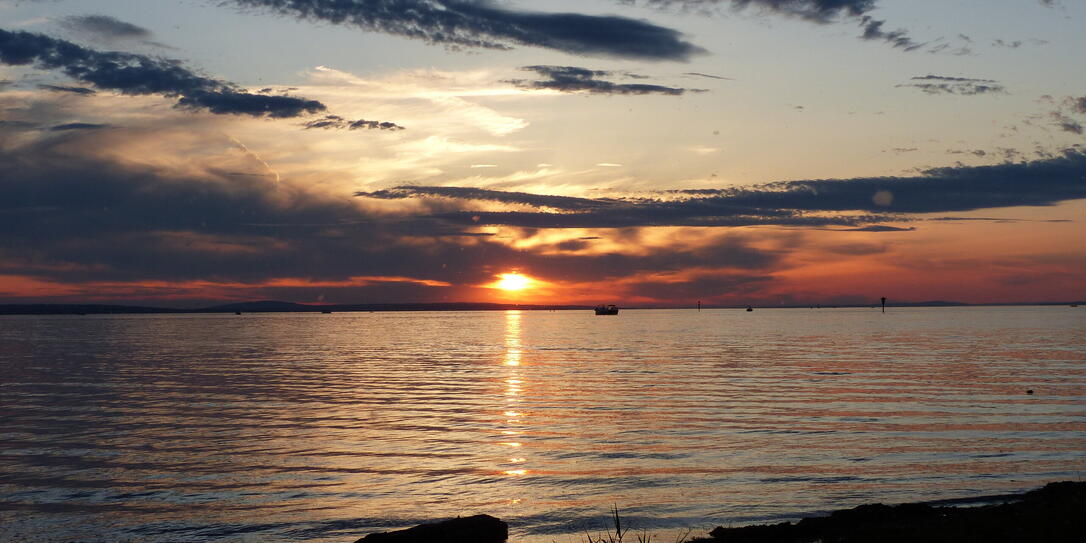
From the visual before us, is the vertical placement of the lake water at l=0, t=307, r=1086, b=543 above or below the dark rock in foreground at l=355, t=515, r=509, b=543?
below

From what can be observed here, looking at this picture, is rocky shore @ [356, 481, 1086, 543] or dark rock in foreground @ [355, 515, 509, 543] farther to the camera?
dark rock in foreground @ [355, 515, 509, 543]

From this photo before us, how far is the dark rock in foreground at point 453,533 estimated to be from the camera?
17516 millimetres

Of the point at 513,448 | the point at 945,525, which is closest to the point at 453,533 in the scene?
the point at 945,525

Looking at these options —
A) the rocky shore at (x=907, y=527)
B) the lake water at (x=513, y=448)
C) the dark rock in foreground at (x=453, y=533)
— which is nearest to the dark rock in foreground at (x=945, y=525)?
the rocky shore at (x=907, y=527)

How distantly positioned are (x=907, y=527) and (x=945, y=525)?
0.75 meters

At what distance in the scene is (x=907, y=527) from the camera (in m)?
17.9

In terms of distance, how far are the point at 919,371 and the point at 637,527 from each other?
4904 cm

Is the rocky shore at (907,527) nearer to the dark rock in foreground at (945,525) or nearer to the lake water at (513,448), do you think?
the dark rock in foreground at (945,525)

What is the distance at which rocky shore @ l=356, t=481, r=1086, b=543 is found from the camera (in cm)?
1595

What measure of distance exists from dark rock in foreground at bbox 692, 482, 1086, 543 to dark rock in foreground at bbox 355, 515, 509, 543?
462cm

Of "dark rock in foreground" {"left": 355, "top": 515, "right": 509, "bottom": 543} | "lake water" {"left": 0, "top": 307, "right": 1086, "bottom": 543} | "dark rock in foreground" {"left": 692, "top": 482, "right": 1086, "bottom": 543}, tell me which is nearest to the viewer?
"dark rock in foreground" {"left": 692, "top": 482, "right": 1086, "bottom": 543}

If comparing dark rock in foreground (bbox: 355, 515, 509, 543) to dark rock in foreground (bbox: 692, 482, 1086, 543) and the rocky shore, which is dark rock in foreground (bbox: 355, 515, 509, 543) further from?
dark rock in foreground (bbox: 692, 482, 1086, 543)

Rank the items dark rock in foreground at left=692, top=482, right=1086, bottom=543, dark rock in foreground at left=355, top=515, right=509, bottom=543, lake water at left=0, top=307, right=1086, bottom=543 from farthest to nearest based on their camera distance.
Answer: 1. lake water at left=0, top=307, right=1086, bottom=543
2. dark rock in foreground at left=355, top=515, right=509, bottom=543
3. dark rock in foreground at left=692, top=482, right=1086, bottom=543

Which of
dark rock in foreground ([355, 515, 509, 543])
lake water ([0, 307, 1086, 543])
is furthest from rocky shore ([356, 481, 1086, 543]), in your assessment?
lake water ([0, 307, 1086, 543])
